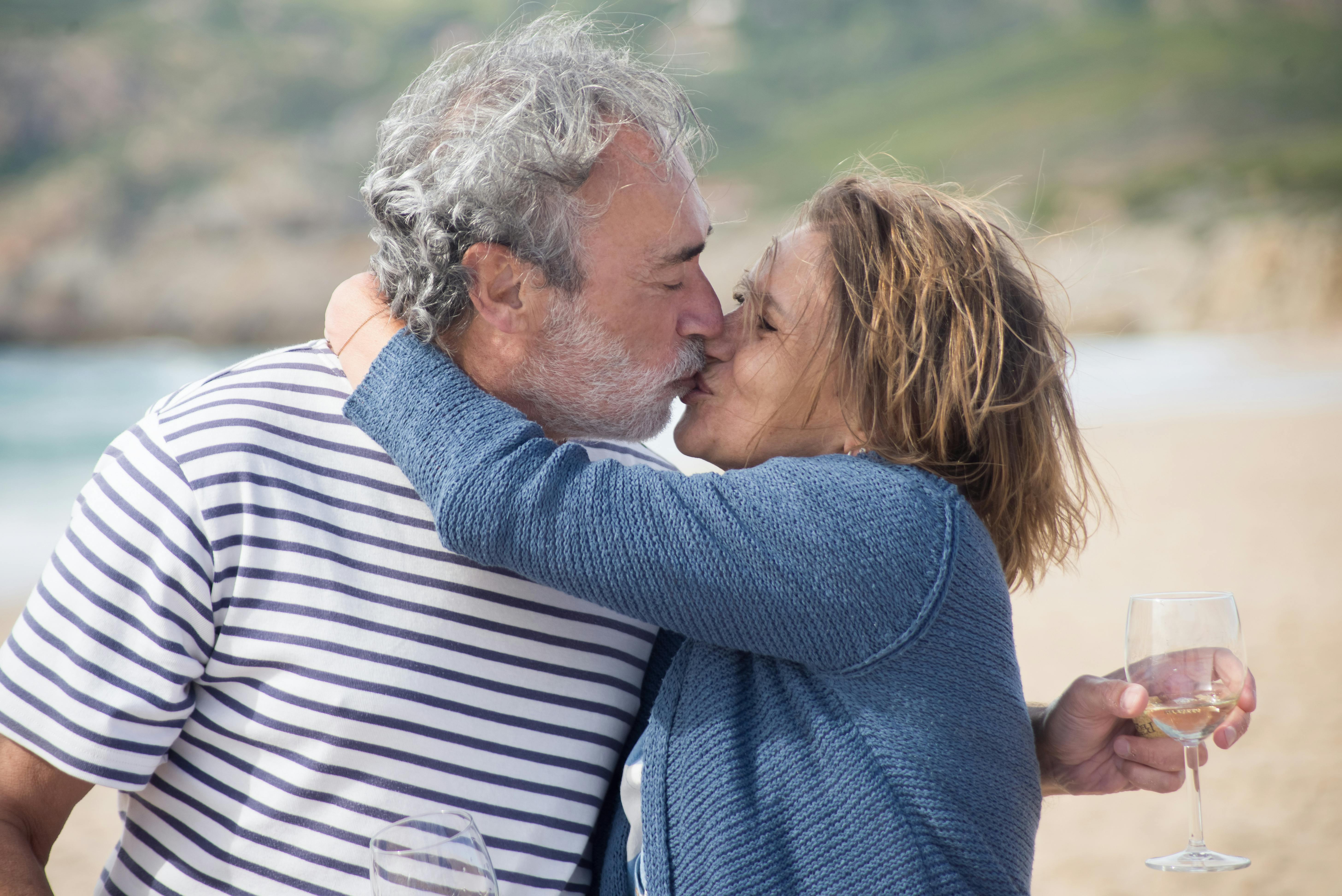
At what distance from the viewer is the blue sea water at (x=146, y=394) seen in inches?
602

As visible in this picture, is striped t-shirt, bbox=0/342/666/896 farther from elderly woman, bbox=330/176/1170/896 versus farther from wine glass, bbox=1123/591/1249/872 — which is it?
wine glass, bbox=1123/591/1249/872

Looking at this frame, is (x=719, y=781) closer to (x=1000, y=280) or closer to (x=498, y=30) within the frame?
(x=1000, y=280)

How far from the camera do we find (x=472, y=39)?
3231cm

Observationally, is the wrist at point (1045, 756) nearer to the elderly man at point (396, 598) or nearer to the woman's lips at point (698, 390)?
the elderly man at point (396, 598)

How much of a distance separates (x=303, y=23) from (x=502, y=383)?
1761 inches

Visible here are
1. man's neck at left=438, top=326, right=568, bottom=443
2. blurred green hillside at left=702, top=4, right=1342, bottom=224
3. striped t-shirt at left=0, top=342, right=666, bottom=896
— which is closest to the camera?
striped t-shirt at left=0, top=342, right=666, bottom=896

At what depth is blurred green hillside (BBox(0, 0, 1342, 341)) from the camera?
34.8 metres

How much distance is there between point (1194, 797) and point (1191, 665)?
214 millimetres

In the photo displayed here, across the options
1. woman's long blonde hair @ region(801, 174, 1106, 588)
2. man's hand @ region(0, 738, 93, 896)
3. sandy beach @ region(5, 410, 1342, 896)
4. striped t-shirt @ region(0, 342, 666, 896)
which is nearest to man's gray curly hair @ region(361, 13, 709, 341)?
striped t-shirt @ region(0, 342, 666, 896)

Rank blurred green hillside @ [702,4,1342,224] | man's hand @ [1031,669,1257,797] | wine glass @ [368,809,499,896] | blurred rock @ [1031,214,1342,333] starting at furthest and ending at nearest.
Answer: blurred green hillside @ [702,4,1342,224], blurred rock @ [1031,214,1342,333], man's hand @ [1031,669,1257,797], wine glass @ [368,809,499,896]

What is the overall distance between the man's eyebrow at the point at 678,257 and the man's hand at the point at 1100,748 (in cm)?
94

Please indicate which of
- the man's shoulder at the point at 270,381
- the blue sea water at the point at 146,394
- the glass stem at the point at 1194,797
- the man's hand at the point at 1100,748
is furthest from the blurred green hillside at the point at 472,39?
the glass stem at the point at 1194,797

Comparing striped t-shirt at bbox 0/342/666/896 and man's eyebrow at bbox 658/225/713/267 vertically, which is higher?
man's eyebrow at bbox 658/225/713/267

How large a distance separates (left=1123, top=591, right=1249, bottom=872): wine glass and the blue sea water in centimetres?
998
